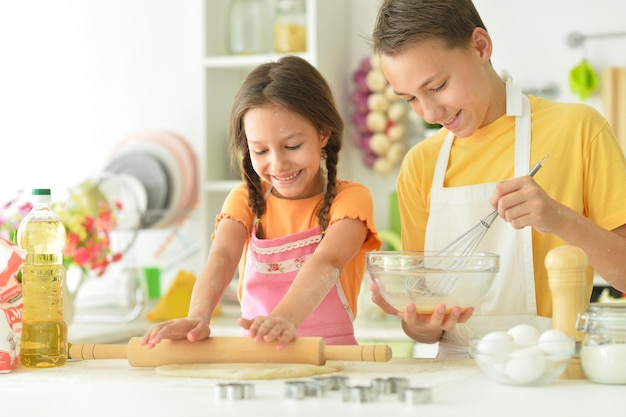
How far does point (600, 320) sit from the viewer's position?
1.15 m

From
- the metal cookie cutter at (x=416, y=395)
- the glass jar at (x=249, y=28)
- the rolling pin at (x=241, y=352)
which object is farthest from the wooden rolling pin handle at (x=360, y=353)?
the glass jar at (x=249, y=28)

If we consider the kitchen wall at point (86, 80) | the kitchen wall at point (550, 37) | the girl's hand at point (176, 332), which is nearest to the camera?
the girl's hand at point (176, 332)

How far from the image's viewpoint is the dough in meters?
1.23

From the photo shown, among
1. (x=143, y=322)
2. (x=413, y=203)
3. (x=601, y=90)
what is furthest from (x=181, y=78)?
(x=413, y=203)

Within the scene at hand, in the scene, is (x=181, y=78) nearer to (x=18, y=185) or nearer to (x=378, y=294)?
(x=18, y=185)

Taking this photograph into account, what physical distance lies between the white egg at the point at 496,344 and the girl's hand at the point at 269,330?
292 millimetres

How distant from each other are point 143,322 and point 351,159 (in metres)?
0.96

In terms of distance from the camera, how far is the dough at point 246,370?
4.03 feet

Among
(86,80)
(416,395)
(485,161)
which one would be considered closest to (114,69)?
(86,80)

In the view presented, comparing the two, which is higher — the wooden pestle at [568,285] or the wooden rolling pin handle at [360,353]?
the wooden pestle at [568,285]

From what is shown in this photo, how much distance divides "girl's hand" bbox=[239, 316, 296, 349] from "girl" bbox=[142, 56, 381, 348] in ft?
0.54

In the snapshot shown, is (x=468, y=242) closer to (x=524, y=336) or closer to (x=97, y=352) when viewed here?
(x=524, y=336)

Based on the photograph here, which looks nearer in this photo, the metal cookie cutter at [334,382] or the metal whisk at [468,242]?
the metal cookie cutter at [334,382]

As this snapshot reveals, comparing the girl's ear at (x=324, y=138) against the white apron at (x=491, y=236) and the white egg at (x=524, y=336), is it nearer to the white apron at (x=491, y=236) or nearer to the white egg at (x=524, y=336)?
the white apron at (x=491, y=236)
